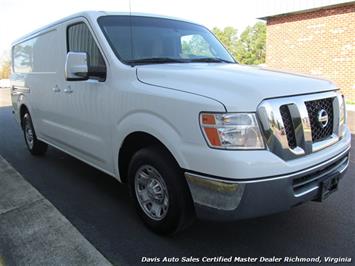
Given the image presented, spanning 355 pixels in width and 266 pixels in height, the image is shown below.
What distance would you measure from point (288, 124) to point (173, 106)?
2.75 ft

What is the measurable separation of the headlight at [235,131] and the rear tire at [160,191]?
50 centimetres

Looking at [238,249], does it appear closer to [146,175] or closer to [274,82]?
[146,175]

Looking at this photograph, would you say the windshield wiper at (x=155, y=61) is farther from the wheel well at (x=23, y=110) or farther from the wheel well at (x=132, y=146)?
the wheel well at (x=23, y=110)

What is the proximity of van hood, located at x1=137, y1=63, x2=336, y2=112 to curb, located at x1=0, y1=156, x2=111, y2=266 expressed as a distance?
1493 mm

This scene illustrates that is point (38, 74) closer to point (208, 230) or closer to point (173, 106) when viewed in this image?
point (173, 106)

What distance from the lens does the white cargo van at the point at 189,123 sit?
2.38 meters

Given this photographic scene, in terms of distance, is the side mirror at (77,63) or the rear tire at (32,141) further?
the rear tire at (32,141)

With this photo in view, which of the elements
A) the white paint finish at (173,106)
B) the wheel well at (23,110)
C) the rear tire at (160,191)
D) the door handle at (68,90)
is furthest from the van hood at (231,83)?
the wheel well at (23,110)

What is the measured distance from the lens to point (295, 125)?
249cm

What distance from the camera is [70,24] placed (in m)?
4.11

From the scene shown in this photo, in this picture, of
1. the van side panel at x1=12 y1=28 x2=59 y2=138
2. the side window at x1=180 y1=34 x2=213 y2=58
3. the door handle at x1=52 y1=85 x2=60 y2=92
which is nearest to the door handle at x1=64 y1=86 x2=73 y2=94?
the door handle at x1=52 y1=85 x2=60 y2=92

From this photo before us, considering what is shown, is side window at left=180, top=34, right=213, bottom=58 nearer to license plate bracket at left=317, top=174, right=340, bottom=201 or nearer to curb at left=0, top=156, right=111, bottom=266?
license plate bracket at left=317, top=174, right=340, bottom=201

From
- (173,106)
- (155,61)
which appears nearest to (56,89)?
(155,61)

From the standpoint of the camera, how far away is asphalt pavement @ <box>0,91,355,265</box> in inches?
112
